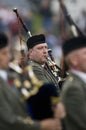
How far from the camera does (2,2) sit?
105 feet

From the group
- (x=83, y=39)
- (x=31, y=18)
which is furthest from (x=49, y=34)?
(x=83, y=39)

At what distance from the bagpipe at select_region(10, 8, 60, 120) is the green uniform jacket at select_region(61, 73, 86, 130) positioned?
0.54 feet

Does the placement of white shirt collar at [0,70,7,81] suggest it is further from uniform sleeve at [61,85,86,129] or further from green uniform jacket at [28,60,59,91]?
green uniform jacket at [28,60,59,91]

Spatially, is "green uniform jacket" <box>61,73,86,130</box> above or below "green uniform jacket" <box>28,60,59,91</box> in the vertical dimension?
above

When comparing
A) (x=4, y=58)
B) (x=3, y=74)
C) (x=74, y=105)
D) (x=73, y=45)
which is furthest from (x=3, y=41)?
(x=74, y=105)

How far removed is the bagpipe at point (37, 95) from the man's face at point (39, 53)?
5.08 meters

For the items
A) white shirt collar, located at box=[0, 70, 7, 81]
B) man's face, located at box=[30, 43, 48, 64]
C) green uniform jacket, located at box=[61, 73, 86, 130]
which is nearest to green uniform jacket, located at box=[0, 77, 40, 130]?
white shirt collar, located at box=[0, 70, 7, 81]

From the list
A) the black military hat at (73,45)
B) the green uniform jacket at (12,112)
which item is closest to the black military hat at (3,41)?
the green uniform jacket at (12,112)

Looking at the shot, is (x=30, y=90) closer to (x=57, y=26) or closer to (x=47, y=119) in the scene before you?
(x=47, y=119)

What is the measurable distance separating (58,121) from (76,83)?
496 millimetres

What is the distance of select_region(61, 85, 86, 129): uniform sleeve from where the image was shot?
9.55m

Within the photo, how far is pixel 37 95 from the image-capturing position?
9.84 meters

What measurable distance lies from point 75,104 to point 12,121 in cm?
74

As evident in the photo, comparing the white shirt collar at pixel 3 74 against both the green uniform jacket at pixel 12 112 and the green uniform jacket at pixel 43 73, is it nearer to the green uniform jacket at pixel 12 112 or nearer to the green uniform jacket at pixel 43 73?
the green uniform jacket at pixel 12 112
